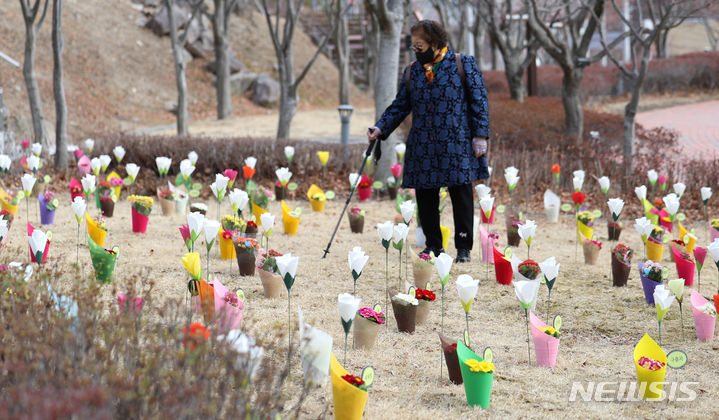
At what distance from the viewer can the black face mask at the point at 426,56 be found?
518cm

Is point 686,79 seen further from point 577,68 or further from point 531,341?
point 531,341

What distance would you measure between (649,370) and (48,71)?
798 inches

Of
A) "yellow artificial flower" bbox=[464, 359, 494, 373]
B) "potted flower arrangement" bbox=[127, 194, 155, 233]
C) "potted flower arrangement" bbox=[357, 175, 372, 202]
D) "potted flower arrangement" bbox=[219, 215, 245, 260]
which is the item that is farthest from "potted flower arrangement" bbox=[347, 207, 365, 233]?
"yellow artificial flower" bbox=[464, 359, 494, 373]

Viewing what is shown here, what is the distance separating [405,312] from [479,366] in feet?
3.34

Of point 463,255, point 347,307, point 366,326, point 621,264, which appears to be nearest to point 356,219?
point 463,255

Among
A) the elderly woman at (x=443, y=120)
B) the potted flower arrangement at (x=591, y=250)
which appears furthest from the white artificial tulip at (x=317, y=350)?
the potted flower arrangement at (x=591, y=250)

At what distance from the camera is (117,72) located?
22.9 metres

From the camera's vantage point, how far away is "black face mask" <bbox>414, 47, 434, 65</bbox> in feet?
17.0

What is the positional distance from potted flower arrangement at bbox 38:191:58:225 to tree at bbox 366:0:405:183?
3728mm

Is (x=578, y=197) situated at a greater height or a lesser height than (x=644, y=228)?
greater

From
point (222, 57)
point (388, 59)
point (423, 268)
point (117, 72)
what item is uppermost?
point (222, 57)

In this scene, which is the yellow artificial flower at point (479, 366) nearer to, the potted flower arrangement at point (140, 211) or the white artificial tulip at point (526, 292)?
the white artificial tulip at point (526, 292)

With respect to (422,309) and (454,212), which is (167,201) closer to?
(454,212)

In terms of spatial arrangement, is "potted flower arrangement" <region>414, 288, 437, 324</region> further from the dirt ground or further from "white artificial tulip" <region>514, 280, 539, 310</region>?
"white artificial tulip" <region>514, 280, 539, 310</region>
